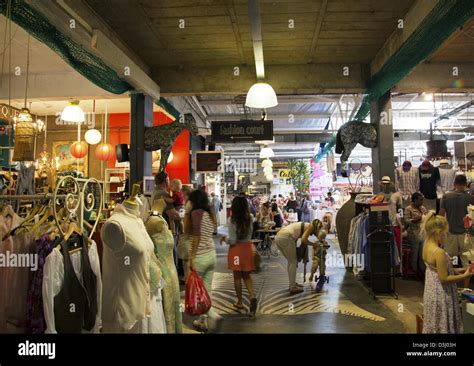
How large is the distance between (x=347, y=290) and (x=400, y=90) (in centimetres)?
376

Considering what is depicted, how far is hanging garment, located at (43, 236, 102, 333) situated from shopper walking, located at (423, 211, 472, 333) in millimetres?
2591

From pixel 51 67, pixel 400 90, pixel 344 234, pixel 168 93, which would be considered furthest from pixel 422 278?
pixel 51 67

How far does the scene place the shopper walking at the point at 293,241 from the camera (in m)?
5.59

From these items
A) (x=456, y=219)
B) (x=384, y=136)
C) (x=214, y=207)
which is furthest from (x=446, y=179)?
(x=214, y=207)

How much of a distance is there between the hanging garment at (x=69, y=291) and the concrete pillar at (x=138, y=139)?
4.08m

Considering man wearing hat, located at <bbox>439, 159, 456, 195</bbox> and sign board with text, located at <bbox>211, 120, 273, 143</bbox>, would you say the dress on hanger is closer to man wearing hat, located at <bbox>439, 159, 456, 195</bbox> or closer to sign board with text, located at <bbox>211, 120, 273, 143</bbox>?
sign board with text, located at <bbox>211, 120, 273, 143</bbox>

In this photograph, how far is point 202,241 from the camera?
396 cm

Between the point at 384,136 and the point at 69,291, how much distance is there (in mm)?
5751

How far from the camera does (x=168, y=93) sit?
653cm

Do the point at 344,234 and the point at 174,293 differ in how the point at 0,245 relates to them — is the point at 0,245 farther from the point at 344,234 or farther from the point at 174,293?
the point at 344,234

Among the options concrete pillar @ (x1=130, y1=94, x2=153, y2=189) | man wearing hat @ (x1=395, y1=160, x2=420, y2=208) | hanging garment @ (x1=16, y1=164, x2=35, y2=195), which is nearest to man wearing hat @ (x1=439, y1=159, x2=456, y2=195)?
man wearing hat @ (x1=395, y1=160, x2=420, y2=208)

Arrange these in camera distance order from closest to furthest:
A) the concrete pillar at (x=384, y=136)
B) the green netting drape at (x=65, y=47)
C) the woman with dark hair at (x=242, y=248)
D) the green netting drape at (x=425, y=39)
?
1. the green netting drape at (x=65, y=47)
2. the green netting drape at (x=425, y=39)
3. the woman with dark hair at (x=242, y=248)
4. the concrete pillar at (x=384, y=136)
